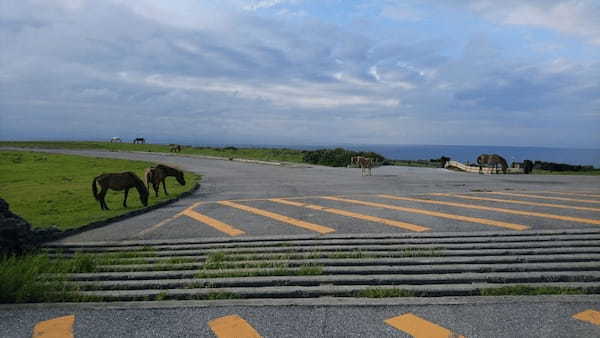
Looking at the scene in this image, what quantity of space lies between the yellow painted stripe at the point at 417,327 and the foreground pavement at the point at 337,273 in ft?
0.04

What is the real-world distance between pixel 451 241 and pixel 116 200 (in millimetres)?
11297

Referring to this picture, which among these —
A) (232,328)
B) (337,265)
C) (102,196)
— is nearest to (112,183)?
(102,196)

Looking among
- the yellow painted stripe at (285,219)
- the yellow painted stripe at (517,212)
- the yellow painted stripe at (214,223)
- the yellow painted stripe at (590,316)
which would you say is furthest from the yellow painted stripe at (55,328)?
the yellow painted stripe at (517,212)

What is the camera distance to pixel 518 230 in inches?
289

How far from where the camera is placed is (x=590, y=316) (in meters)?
3.86

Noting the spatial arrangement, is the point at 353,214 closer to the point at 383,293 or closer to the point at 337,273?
the point at 337,273

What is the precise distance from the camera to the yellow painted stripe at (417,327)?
3628 mm

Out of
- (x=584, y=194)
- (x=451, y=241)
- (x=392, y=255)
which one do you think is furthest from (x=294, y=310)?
(x=584, y=194)

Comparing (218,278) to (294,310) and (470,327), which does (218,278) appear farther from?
(470,327)

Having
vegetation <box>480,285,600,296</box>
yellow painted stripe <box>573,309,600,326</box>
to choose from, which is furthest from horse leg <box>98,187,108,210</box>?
yellow painted stripe <box>573,309,600,326</box>

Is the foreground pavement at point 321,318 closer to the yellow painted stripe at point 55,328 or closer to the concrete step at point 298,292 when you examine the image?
the yellow painted stripe at point 55,328

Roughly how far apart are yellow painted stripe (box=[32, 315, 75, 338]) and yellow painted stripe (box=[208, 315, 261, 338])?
1592 mm

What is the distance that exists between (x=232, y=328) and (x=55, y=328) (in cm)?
207

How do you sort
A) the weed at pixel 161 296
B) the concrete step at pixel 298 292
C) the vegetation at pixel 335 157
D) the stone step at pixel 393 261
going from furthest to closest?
the vegetation at pixel 335 157, the stone step at pixel 393 261, the weed at pixel 161 296, the concrete step at pixel 298 292
